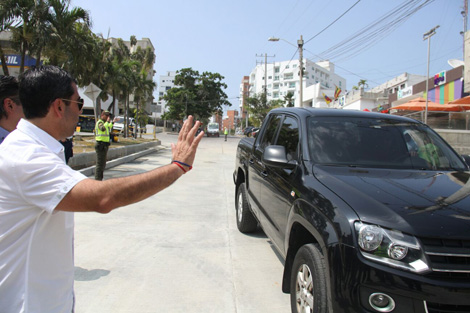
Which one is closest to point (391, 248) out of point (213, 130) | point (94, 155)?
point (94, 155)

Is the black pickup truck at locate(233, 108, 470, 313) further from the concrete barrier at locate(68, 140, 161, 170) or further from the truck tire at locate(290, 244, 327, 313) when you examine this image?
the concrete barrier at locate(68, 140, 161, 170)

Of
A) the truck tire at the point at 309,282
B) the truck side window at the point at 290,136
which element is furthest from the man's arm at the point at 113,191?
the truck side window at the point at 290,136

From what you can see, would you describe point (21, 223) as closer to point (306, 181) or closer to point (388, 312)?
point (388, 312)

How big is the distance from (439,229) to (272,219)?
1858mm

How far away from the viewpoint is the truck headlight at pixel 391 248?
1.98 metres

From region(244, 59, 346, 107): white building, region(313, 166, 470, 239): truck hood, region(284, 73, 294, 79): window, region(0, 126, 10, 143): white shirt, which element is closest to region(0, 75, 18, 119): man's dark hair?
region(0, 126, 10, 143): white shirt

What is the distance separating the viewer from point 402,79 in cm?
4475

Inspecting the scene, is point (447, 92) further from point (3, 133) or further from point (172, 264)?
point (3, 133)

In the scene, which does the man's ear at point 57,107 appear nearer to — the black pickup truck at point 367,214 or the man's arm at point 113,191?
the man's arm at point 113,191

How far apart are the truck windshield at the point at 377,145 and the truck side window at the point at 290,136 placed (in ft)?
0.68

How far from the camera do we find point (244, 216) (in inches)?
209

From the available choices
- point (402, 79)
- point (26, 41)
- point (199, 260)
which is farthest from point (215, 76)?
point (199, 260)

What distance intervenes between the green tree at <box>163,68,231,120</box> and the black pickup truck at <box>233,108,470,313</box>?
54986 millimetres

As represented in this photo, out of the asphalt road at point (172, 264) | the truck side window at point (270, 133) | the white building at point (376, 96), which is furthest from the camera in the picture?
the white building at point (376, 96)
